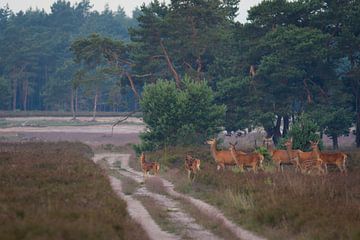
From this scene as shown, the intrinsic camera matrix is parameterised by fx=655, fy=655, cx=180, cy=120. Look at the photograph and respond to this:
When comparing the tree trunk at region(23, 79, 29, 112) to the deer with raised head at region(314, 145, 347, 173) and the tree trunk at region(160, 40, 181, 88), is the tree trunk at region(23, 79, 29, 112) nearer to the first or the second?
the tree trunk at region(160, 40, 181, 88)

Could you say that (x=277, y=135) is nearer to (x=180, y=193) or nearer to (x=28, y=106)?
(x=180, y=193)

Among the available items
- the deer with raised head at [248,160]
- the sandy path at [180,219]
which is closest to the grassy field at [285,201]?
the sandy path at [180,219]

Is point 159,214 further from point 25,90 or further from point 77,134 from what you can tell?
point 25,90

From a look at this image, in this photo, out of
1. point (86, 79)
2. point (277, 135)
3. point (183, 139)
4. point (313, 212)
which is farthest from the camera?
point (86, 79)

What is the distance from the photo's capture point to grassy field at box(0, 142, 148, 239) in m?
13.2

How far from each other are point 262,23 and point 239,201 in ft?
117

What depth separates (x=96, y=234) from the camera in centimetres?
1336

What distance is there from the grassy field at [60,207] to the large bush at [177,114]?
19.9m

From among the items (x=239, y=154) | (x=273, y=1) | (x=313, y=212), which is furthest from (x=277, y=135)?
(x=313, y=212)

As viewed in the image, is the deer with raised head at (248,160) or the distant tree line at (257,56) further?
the distant tree line at (257,56)

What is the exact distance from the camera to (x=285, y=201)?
62.7 ft

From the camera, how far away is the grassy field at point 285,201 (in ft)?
52.5

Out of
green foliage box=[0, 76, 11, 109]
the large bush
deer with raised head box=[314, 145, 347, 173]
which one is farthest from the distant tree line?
green foliage box=[0, 76, 11, 109]

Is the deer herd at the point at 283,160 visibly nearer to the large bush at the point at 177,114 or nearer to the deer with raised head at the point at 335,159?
the deer with raised head at the point at 335,159
